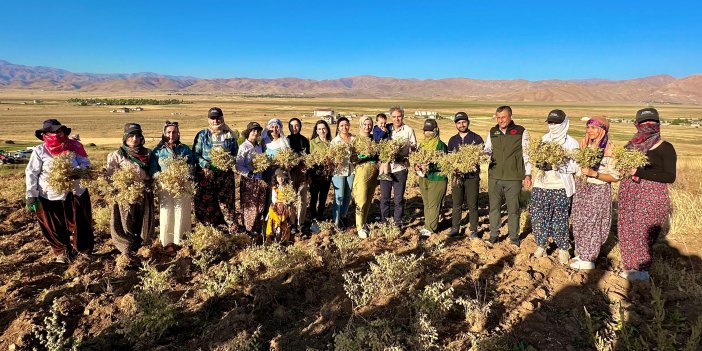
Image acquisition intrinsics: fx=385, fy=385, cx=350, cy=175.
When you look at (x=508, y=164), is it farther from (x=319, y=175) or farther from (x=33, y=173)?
(x=33, y=173)

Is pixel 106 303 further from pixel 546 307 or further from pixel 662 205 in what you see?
pixel 662 205

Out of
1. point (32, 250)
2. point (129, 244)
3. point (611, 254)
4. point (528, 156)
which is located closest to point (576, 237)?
point (611, 254)

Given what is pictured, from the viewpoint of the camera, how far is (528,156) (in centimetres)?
492

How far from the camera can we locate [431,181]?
5926mm

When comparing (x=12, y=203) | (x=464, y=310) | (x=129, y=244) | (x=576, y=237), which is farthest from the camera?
(x=12, y=203)

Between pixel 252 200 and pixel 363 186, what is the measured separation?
5.56 feet

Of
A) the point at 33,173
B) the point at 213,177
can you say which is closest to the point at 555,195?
the point at 213,177

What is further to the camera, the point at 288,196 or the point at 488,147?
the point at 488,147

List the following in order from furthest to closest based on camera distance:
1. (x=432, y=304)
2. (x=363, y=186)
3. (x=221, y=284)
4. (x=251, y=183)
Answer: (x=363, y=186)
(x=251, y=183)
(x=221, y=284)
(x=432, y=304)

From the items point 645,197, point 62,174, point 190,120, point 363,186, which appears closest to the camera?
point 645,197

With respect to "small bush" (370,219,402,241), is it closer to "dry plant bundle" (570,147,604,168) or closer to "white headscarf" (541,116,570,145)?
"white headscarf" (541,116,570,145)

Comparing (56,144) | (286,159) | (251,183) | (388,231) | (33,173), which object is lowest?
(388,231)

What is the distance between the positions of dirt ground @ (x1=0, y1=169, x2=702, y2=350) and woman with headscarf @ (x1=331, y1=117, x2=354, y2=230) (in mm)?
989

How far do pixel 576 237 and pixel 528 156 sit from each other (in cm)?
116
